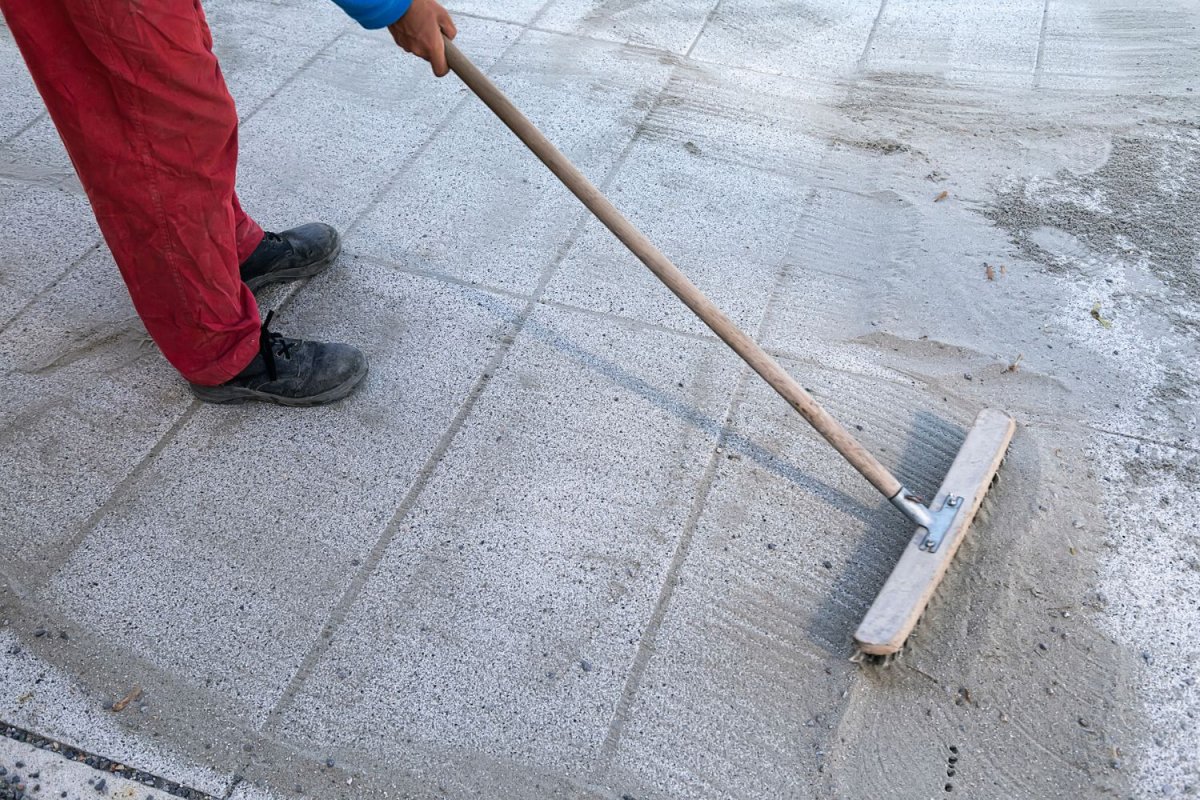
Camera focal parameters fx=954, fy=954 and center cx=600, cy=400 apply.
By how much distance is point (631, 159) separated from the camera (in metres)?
3.69

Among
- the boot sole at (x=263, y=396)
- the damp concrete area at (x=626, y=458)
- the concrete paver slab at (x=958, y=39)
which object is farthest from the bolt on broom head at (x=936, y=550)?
the concrete paver slab at (x=958, y=39)

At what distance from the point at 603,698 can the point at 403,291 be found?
1.58 m

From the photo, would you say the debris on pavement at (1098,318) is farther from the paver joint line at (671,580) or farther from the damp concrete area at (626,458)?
the paver joint line at (671,580)

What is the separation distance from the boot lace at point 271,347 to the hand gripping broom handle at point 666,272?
99cm

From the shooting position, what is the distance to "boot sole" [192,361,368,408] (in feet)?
9.03

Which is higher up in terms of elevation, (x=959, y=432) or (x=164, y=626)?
(x=164, y=626)

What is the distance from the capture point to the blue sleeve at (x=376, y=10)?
2.14 metres

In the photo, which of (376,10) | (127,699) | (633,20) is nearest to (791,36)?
(633,20)

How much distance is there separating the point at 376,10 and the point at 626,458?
1.30 m

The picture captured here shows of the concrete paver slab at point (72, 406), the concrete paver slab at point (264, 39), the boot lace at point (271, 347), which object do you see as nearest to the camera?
the concrete paver slab at point (72, 406)

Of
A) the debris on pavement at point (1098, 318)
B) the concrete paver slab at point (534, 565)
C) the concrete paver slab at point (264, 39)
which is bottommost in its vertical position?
the debris on pavement at point (1098, 318)

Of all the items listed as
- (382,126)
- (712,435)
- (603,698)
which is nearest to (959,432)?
(712,435)

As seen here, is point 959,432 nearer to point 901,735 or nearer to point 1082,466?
point 1082,466

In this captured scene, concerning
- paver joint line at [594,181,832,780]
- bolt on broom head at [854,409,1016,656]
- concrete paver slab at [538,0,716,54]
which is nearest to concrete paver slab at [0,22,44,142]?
concrete paver slab at [538,0,716,54]
